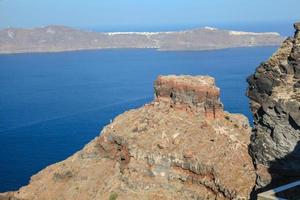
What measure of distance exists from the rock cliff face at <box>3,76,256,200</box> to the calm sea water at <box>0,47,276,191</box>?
741 inches

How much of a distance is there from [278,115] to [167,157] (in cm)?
1354

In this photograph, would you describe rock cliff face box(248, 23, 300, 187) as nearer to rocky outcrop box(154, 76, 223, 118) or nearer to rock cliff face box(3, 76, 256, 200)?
rock cliff face box(3, 76, 256, 200)

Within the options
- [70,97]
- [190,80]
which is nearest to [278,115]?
[190,80]

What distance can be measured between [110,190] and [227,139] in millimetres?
8586

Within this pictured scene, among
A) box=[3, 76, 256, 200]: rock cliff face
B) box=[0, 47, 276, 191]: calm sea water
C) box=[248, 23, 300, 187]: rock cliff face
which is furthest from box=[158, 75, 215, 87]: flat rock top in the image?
box=[0, 47, 276, 191]: calm sea water

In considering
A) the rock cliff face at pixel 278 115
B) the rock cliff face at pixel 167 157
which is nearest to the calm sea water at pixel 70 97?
the rock cliff face at pixel 167 157

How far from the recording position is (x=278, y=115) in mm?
25328

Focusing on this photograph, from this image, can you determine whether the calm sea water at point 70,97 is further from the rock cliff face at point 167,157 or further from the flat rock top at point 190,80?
the flat rock top at point 190,80

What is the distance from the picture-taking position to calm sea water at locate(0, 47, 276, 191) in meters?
74.0

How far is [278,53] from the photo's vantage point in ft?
92.5

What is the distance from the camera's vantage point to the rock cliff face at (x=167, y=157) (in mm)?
36125

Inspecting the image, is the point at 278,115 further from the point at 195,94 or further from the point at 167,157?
the point at 195,94

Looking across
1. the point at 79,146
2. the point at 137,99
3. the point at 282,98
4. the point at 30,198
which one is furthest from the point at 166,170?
the point at 137,99

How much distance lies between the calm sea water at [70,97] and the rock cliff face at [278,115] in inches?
1455
